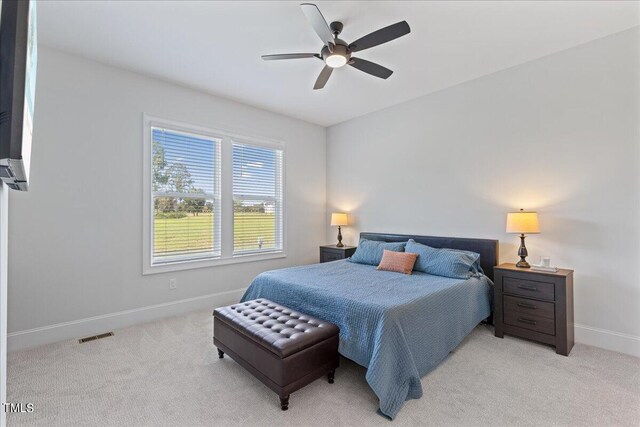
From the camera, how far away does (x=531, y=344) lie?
2.81 metres

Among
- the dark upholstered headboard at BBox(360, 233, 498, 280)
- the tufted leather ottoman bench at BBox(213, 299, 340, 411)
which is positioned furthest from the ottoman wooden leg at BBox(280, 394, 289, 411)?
the dark upholstered headboard at BBox(360, 233, 498, 280)

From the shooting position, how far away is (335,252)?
15.4ft

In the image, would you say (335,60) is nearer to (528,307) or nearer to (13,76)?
(13,76)

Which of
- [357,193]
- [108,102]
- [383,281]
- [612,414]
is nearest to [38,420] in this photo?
[383,281]

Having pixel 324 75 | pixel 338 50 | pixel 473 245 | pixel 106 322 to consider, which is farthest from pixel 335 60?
pixel 106 322

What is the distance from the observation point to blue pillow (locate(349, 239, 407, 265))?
12.4 feet

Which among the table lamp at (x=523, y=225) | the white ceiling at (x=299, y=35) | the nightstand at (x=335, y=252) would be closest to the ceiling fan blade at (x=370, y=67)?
the white ceiling at (x=299, y=35)

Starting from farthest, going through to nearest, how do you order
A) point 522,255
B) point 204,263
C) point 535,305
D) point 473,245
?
point 204,263 < point 473,245 < point 522,255 < point 535,305

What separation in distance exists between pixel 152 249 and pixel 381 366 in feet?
9.59

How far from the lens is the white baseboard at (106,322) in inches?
108

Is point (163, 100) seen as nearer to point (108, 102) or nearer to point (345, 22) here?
point (108, 102)

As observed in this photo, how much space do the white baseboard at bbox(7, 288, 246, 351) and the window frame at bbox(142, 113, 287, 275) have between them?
0.43 m

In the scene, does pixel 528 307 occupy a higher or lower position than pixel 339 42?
lower

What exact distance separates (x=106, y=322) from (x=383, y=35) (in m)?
3.77
